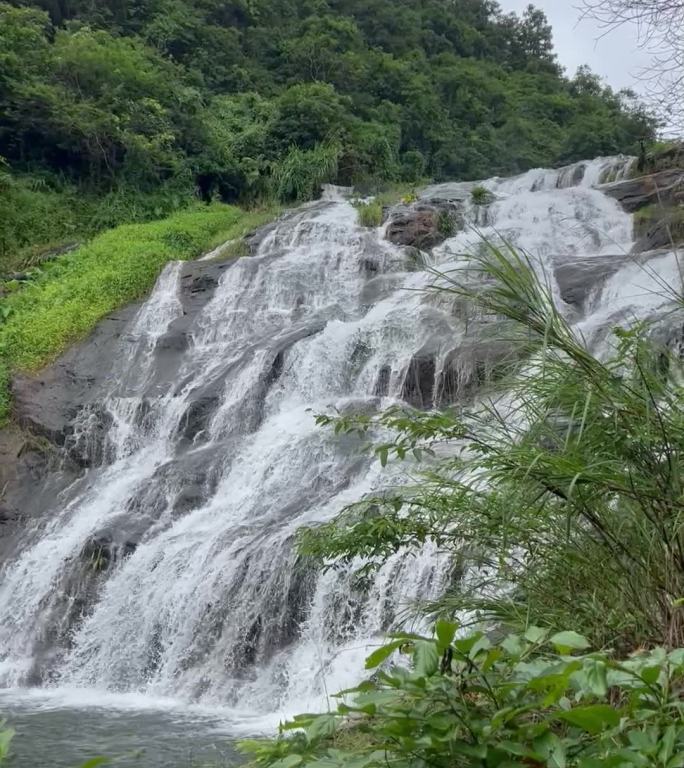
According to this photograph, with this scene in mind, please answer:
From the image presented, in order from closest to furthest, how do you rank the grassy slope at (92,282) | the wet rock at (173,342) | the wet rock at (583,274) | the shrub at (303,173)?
the wet rock at (583,274) < the wet rock at (173,342) < the grassy slope at (92,282) < the shrub at (303,173)

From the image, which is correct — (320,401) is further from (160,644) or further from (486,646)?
(486,646)

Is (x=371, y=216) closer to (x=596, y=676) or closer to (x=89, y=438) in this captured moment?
(x=89, y=438)

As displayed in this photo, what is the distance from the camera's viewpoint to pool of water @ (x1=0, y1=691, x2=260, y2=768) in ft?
21.0

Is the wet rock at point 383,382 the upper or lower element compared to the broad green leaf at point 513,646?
upper

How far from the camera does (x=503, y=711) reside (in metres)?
1.77

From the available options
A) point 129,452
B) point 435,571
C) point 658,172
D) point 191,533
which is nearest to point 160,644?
point 191,533

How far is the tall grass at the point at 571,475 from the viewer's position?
9.17ft

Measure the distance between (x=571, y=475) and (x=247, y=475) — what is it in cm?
966

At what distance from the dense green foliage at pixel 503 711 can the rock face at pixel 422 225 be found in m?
17.4

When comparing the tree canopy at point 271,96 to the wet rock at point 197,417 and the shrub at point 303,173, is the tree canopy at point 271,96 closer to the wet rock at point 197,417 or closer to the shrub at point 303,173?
the shrub at point 303,173

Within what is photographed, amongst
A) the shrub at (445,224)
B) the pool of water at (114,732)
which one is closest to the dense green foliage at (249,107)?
the shrub at (445,224)

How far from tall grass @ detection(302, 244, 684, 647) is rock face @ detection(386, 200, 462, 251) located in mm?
15848

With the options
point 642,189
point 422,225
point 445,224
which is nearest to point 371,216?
point 422,225

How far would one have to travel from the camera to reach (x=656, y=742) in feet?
5.27
